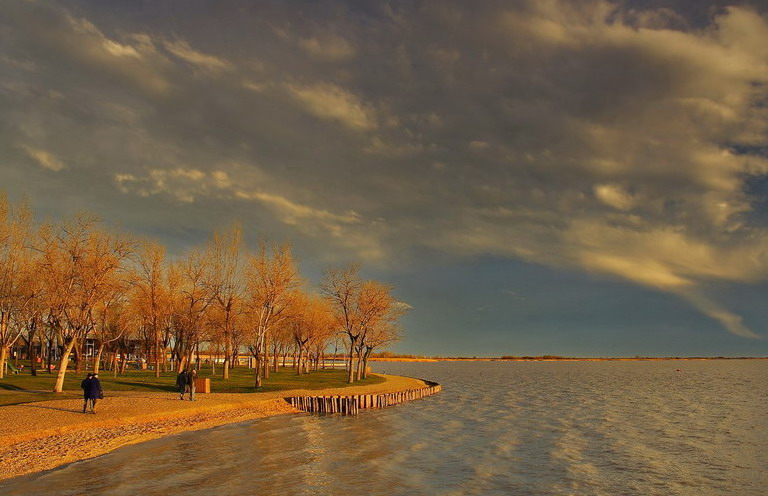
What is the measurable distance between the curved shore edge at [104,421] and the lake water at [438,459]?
1267 millimetres

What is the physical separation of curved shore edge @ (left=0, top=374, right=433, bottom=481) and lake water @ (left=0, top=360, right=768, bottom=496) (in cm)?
127

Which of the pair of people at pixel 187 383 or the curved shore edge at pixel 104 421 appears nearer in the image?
the curved shore edge at pixel 104 421

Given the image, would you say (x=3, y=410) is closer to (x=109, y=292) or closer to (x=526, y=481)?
(x=109, y=292)

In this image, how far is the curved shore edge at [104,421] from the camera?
80.7ft

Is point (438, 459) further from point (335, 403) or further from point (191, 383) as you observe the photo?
point (191, 383)

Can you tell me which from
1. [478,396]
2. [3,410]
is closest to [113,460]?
[3,410]

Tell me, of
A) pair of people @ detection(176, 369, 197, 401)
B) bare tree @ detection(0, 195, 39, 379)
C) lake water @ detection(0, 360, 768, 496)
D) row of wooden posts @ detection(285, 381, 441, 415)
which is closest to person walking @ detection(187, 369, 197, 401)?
pair of people @ detection(176, 369, 197, 401)

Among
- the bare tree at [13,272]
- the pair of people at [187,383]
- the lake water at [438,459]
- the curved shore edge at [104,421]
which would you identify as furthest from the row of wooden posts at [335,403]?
the bare tree at [13,272]

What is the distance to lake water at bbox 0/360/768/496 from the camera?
2256 cm

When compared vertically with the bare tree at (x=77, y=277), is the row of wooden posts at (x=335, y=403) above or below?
below

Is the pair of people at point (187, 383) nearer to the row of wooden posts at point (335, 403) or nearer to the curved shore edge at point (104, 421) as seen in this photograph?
the curved shore edge at point (104, 421)

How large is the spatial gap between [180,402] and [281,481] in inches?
835

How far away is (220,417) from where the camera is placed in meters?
38.8

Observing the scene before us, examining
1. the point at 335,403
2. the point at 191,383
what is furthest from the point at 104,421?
the point at 335,403
